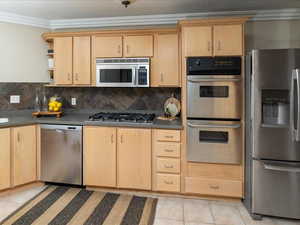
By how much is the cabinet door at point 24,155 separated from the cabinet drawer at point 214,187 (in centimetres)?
205

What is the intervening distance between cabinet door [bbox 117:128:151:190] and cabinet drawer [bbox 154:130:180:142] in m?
0.10

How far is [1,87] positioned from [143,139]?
2.28 m

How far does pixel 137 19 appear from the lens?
3.46 meters

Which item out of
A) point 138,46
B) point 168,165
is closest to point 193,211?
point 168,165

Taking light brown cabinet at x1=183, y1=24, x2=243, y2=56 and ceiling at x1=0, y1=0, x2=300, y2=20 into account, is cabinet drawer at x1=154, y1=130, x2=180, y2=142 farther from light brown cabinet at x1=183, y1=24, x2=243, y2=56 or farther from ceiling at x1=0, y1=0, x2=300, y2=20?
ceiling at x1=0, y1=0, x2=300, y2=20

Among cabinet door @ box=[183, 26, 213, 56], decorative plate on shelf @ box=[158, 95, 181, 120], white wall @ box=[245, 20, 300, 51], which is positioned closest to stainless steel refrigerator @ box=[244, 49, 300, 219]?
cabinet door @ box=[183, 26, 213, 56]

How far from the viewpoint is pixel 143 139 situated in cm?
288

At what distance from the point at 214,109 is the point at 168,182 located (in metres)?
1.06

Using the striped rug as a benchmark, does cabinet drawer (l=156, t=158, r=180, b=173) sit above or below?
above

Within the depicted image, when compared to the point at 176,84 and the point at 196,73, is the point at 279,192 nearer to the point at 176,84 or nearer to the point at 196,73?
the point at 196,73

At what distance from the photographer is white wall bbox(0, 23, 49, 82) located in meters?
3.34

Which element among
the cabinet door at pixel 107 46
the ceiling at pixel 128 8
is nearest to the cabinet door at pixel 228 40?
the ceiling at pixel 128 8

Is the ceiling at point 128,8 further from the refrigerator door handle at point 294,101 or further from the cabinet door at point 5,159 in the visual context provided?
the cabinet door at point 5,159

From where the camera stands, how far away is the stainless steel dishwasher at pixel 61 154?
9.86 ft
